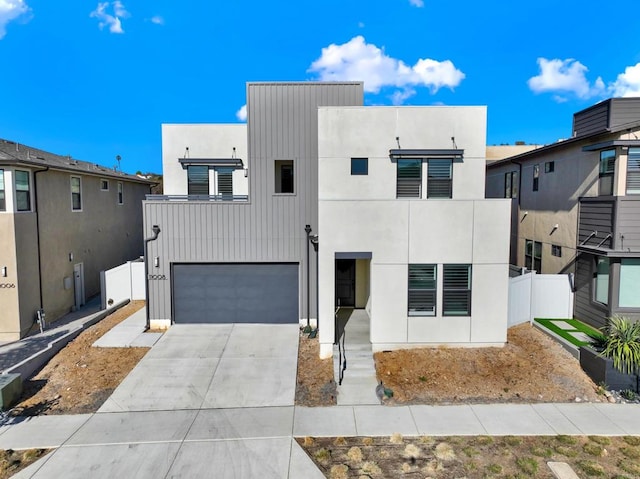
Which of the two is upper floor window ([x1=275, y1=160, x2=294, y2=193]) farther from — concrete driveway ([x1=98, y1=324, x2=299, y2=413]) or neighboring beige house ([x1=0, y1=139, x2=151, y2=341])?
neighboring beige house ([x1=0, y1=139, x2=151, y2=341])

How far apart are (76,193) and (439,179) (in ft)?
50.8

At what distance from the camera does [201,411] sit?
8422 millimetres

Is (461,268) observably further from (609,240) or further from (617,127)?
(617,127)

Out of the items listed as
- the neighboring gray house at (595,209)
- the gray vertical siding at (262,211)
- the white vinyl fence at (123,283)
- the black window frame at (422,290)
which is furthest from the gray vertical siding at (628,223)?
the white vinyl fence at (123,283)

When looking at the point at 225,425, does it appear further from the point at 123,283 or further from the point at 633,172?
the point at 633,172

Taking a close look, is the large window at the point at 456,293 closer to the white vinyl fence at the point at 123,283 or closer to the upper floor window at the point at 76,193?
the white vinyl fence at the point at 123,283

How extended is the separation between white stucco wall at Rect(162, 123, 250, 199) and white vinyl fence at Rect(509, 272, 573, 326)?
11.0m

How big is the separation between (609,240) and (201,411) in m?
12.7

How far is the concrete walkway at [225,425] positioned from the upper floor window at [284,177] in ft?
20.5

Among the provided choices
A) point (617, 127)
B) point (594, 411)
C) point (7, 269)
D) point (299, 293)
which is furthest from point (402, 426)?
point (7, 269)

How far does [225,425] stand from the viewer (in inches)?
311

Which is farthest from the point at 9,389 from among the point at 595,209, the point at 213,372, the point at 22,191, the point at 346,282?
the point at 595,209

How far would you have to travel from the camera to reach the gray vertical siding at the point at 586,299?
38.6ft

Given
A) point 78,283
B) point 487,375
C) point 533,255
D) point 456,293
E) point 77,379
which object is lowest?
point 77,379
